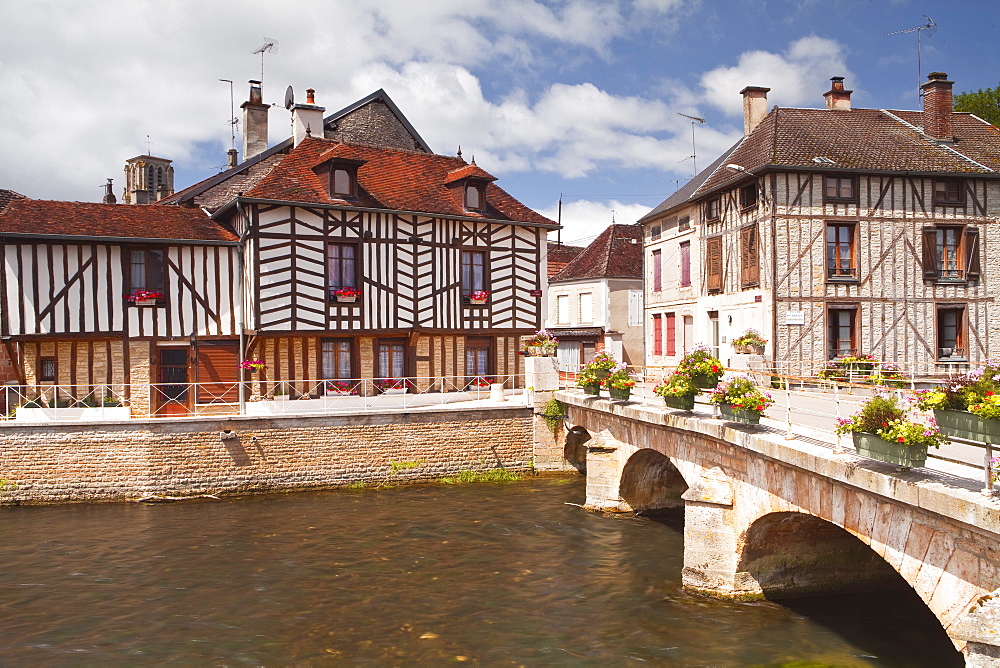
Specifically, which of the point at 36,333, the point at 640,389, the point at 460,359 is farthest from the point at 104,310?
the point at 640,389

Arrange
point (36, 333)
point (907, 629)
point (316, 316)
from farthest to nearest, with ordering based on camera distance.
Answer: point (316, 316), point (36, 333), point (907, 629)

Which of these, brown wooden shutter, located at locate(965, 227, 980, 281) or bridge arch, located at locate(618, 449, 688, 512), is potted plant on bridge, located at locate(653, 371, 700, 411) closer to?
bridge arch, located at locate(618, 449, 688, 512)

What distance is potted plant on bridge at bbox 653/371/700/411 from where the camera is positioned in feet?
37.9

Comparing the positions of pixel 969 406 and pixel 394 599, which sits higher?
pixel 969 406

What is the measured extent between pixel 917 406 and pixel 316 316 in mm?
14212

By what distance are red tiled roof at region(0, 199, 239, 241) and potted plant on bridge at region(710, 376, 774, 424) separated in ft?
43.0

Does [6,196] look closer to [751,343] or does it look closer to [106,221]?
[106,221]

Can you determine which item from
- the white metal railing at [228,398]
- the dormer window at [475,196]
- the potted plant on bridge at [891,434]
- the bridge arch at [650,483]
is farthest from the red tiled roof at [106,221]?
the potted plant on bridge at [891,434]

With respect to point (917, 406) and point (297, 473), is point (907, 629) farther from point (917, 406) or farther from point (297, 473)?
point (297, 473)

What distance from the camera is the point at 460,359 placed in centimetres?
2111

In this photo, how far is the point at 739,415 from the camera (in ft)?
32.6

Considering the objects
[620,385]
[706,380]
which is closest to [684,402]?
[706,380]

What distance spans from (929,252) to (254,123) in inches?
719

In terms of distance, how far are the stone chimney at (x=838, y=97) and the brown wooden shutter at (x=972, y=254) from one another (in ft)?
17.3
